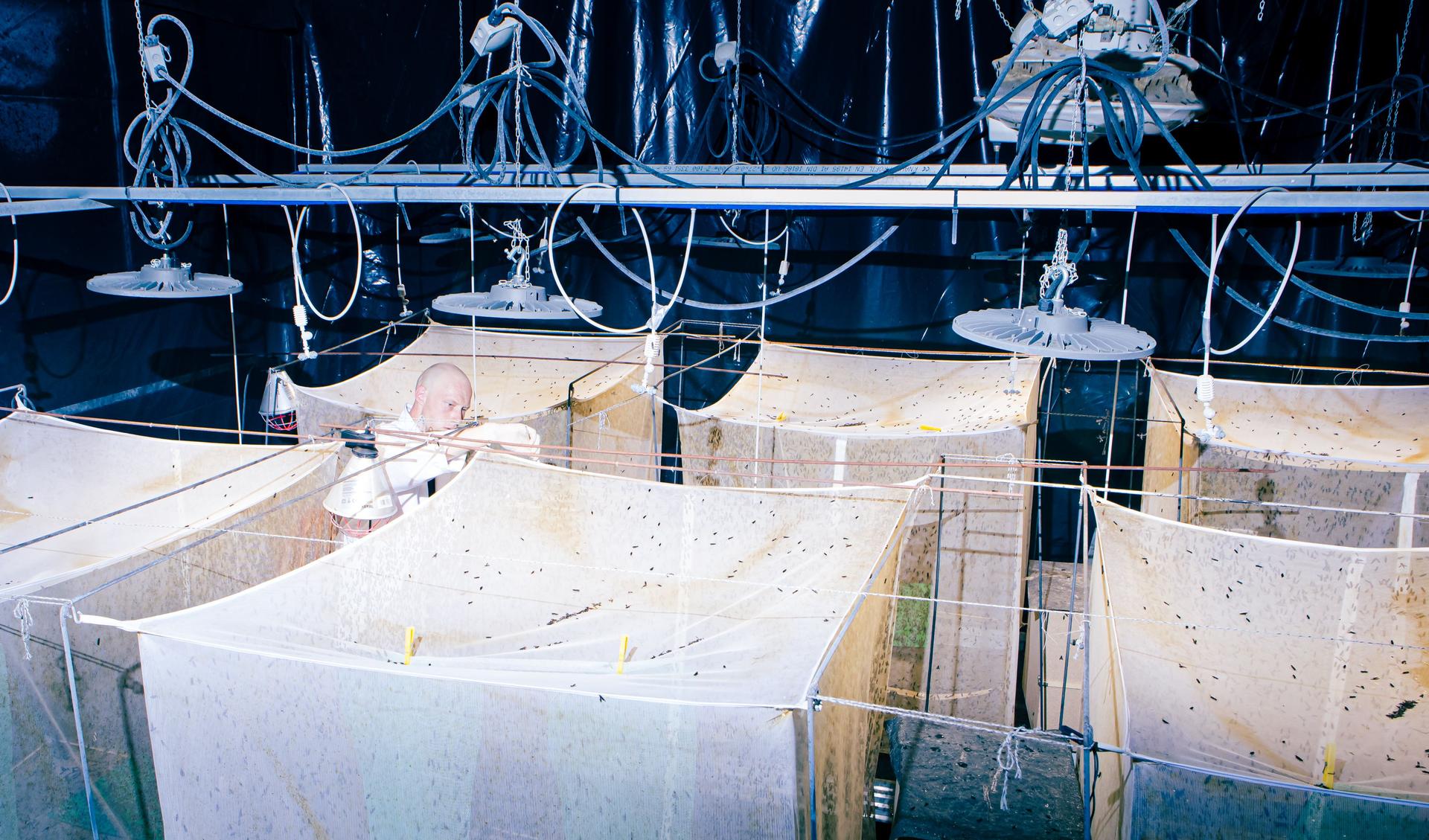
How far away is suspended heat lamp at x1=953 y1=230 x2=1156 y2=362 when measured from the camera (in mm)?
1827

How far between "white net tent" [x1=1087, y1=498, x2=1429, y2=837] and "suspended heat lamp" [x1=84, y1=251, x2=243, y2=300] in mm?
2122

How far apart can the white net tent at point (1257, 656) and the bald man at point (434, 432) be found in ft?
4.56

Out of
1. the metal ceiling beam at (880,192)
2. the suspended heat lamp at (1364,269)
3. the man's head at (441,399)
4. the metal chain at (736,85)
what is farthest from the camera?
the metal chain at (736,85)

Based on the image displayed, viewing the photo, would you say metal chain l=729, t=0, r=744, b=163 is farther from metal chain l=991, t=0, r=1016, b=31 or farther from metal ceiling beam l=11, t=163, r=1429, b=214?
metal chain l=991, t=0, r=1016, b=31

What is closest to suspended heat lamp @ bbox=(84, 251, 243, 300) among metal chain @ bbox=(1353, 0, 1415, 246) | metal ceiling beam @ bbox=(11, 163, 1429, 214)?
metal ceiling beam @ bbox=(11, 163, 1429, 214)

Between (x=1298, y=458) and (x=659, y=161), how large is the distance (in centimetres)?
261

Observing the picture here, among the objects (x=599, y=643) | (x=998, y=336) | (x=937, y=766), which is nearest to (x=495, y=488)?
(x=599, y=643)

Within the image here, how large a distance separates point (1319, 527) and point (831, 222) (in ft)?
6.94

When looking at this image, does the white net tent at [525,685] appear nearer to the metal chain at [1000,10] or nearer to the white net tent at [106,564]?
the white net tent at [106,564]

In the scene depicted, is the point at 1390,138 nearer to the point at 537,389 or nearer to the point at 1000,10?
the point at 1000,10

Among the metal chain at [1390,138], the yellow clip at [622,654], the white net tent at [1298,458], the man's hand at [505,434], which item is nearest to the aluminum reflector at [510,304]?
the man's hand at [505,434]

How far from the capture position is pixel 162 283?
8.07ft

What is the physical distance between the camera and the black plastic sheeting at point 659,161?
3.38 meters

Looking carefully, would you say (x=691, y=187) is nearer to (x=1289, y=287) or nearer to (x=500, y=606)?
(x=500, y=606)
